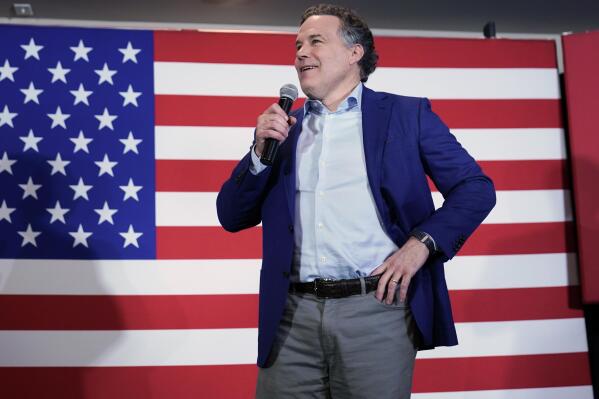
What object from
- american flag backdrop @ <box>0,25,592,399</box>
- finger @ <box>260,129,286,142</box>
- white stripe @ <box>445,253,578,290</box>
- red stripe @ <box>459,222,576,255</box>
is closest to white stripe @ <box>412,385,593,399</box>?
american flag backdrop @ <box>0,25,592,399</box>

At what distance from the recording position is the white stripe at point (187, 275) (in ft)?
8.56

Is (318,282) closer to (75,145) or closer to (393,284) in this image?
(393,284)

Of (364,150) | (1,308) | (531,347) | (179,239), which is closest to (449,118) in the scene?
(531,347)

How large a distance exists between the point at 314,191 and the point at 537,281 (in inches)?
68.5

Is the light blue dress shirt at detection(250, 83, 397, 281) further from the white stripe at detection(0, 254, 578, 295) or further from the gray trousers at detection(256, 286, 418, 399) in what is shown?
the white stripe at detection(0, 254, 578, 295)

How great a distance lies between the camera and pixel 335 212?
1.42 metres

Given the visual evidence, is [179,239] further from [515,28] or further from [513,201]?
[515,28]

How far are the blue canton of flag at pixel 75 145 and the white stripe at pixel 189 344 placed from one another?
1.13 ft

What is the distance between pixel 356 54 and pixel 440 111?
130cm

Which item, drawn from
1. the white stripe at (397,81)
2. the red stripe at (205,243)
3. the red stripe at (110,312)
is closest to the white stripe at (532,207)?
the white stripe at (397,81)

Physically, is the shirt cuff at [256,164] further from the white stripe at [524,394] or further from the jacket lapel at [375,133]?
the white stripe at [524,394]

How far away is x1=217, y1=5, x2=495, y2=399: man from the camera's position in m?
1.35

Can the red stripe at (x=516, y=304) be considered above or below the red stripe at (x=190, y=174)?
below

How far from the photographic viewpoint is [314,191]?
146 cm
